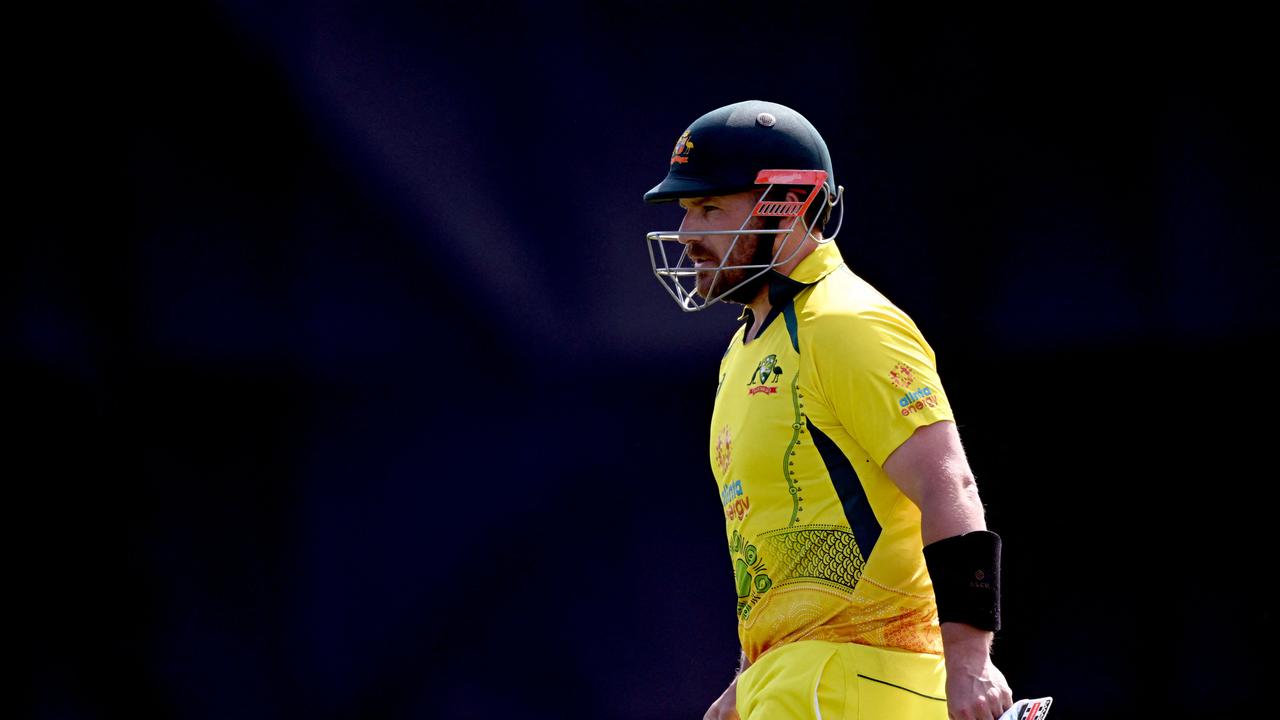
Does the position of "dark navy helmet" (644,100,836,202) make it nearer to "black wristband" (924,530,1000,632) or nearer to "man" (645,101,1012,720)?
"man" (645,101,1012,720)

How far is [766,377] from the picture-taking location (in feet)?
9.10

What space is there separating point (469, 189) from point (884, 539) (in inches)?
80.2

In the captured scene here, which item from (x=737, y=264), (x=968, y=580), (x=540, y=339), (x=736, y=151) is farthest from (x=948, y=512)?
(x=540, y=339)

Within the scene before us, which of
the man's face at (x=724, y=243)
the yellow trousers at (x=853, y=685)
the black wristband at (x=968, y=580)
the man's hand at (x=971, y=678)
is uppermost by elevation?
the man's face at (x=724, y=243)

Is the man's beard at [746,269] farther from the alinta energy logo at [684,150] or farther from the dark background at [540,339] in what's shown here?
the dark background at [540,339]

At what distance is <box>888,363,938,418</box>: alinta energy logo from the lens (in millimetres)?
2508

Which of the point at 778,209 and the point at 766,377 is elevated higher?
the point at 778,209

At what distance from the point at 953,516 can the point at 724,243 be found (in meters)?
0.80

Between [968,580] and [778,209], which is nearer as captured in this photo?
[968,580]

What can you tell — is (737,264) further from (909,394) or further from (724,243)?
(909,394)

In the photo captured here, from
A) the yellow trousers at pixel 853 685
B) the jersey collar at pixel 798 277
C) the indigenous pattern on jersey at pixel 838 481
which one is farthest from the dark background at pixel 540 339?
the yellow trousers at pixel 853 685

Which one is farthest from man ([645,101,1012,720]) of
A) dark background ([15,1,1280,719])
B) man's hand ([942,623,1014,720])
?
dark background ([15,1,1280,719])

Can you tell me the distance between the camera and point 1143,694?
4.21 m

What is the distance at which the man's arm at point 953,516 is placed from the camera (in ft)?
7.79
